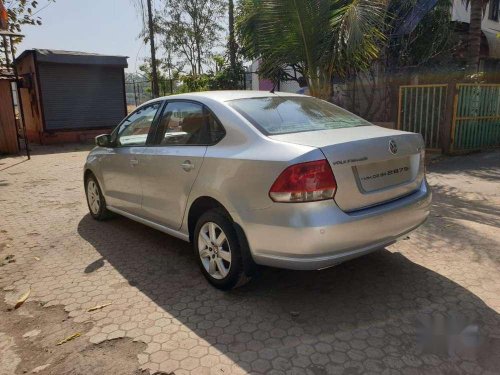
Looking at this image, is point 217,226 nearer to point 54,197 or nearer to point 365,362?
point 365,362

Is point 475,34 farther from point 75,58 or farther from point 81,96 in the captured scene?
point 81,96

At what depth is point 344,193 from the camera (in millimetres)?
2947

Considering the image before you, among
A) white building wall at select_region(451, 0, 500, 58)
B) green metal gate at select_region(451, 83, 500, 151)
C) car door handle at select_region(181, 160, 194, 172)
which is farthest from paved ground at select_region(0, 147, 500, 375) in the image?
white building wall at select_region(451, 0, 500, 58)

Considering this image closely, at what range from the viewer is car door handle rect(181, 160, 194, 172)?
3.66 metres

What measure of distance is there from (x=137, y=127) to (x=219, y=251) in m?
2.05

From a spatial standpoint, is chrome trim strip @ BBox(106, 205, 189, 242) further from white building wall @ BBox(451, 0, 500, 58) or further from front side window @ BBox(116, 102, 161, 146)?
white building wall @ BBox(451, 0, 500, 58)

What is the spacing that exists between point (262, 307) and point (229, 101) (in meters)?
1.73

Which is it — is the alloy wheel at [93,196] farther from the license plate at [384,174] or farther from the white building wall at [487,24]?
the white building wall at [487,24]

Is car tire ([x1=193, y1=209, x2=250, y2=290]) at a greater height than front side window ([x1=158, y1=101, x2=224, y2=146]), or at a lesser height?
lesser

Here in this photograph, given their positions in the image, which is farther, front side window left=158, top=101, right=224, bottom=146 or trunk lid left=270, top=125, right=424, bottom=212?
front side window left=158, top=101, right=224, bottom=146

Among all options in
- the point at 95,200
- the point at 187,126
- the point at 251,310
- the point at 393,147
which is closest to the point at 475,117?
the point at 393,147

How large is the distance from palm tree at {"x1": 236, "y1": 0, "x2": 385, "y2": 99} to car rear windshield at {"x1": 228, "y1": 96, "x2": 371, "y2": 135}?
3.57 metres

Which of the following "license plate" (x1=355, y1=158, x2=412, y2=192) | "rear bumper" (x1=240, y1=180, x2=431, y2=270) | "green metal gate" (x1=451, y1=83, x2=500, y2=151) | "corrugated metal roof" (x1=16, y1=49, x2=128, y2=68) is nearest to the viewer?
"rear bumper" (x1=240, y1=180, x2=431, y2=270)

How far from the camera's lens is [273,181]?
2.92 metres
